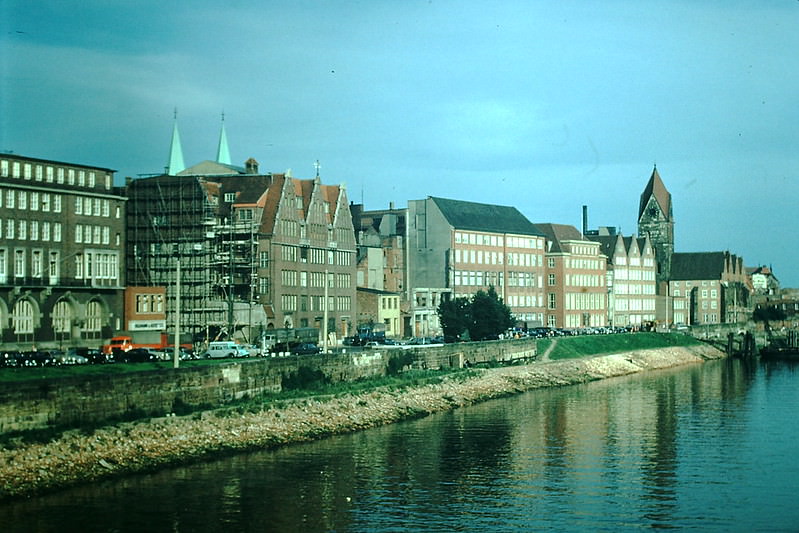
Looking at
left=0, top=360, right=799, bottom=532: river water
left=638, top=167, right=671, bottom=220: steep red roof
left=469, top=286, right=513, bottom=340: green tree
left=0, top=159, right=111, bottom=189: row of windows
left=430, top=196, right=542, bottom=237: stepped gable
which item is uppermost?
left=638, top=167, right=671, bottom=220: steep red roof

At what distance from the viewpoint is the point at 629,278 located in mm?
170125

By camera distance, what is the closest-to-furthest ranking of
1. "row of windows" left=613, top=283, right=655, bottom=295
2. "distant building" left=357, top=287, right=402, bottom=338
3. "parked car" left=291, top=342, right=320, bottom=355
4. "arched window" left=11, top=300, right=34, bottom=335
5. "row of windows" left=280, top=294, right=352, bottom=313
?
"arched window" left=11, top=300, right=34, bottom=335
"parked car" left=291, top=342, right=320, bottom=355
"row of windows" left=280, top=294, right=352, bottom=313
"distant building" left=357, top=287, right=402, bottom=338
"row of windows" left=613, top=283, right=655, bottom=295

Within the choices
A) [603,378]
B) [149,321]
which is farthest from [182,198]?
[603,378]

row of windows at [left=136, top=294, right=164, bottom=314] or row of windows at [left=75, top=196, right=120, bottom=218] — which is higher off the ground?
row of windows at [left=75, top=196, right=120, bottom=218]

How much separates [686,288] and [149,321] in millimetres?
126729

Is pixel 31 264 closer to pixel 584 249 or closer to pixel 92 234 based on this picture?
pixel 92 234

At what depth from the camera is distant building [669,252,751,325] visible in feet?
621

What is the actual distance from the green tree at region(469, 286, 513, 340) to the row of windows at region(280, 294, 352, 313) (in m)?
13.0

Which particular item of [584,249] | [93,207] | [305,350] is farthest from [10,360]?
[584,249]

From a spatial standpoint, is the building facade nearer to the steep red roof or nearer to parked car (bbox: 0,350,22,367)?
parked car (bbox: 0,350,22,367)

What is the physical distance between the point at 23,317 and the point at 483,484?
46.6 m

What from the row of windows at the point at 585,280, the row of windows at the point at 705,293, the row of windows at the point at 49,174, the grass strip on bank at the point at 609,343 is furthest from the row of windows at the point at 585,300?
the row of windows at the point at 49,174

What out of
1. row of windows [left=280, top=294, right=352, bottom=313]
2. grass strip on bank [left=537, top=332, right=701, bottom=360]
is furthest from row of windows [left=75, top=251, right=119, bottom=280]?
grass strip on bank [left=537, top=332, right=701, bottom=360]

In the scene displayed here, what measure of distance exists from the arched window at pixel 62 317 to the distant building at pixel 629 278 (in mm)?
99426
